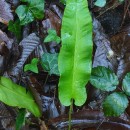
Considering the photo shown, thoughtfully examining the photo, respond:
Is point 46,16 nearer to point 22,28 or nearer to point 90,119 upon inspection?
point 22,28

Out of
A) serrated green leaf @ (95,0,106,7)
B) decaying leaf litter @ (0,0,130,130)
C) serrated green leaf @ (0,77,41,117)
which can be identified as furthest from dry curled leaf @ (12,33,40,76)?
serrated green leaf @ (95,0,106,7)

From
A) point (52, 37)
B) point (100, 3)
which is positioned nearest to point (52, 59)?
point (52, 37)

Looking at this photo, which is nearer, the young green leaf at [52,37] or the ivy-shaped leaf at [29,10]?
the young green leaf at [52,37]

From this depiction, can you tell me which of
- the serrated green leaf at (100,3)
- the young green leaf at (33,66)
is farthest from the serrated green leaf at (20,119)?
the serrated green leaf at (100,3)

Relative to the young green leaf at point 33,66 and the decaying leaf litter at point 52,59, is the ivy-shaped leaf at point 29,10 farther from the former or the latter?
the young green leaf at point 33,66

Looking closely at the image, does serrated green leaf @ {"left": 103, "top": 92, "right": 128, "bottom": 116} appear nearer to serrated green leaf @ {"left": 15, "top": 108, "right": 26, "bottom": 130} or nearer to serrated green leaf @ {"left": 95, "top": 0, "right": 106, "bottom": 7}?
serrated green leaf @ {"left": 15, "top": 108, "right": 26, "bottom": 130}

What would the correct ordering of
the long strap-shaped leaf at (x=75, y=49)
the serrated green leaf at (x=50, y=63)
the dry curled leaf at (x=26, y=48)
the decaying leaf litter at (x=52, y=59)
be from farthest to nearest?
the dry curled leaf at (x=26, y=48)
the serrated green leaf at (x=50, y=63)
the decaying leaf litter at (x=52, y=59)
the long strap-shaped leaf at (x=75, y=49)

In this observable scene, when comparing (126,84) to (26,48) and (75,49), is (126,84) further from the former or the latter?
(26,48)
